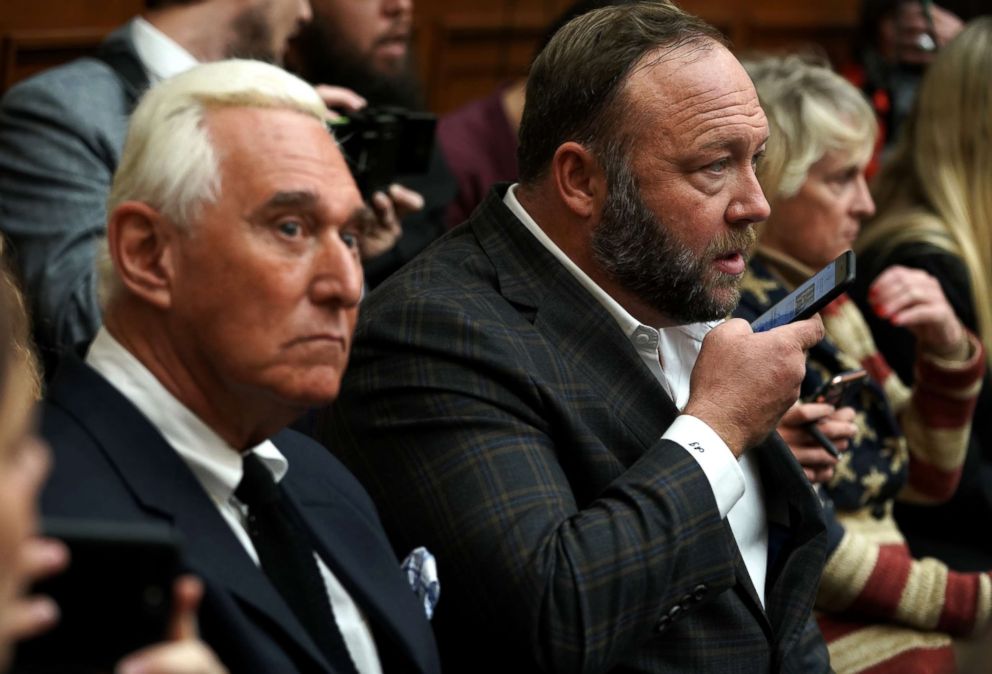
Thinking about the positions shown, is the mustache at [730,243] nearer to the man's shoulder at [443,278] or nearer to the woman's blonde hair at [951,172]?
the man's shoulder at [443,278]

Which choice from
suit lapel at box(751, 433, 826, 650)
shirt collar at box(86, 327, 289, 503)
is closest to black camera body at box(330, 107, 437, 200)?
suit lapel at box(751, 433, 826, 650)

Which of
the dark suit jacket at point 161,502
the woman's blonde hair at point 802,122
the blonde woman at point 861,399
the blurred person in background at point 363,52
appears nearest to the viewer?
the dark suit jacket at point 161,502

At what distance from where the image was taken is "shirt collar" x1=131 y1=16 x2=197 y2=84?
2986 mm

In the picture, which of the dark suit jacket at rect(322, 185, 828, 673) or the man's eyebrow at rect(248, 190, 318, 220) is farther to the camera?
the dark suit jacket at rect(322, 185, 828, 673)

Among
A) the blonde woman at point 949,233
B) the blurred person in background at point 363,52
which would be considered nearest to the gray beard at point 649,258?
the blonde woman at point 949,233

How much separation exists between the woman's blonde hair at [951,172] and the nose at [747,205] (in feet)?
4.61

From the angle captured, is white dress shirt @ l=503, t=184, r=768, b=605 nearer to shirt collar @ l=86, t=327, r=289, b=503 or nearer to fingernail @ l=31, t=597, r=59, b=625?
shirt collar @ l=86, t=327, r=289, b=503

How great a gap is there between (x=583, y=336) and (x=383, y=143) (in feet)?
3.47

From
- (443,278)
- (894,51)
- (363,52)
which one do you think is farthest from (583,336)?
(894,51)

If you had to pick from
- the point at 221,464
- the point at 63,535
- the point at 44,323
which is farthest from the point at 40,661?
the point at 44,323

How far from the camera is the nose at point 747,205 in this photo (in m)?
2.21

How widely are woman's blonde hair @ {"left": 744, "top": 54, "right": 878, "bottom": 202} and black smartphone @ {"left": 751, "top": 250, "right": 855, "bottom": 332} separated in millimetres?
908

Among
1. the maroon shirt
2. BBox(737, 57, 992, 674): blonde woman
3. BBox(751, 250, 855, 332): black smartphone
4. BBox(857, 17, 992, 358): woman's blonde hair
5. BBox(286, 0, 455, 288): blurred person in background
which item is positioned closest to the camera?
BBox(751, 250, 855, 332): black smartphone

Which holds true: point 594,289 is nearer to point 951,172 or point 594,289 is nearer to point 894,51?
point 951,172
